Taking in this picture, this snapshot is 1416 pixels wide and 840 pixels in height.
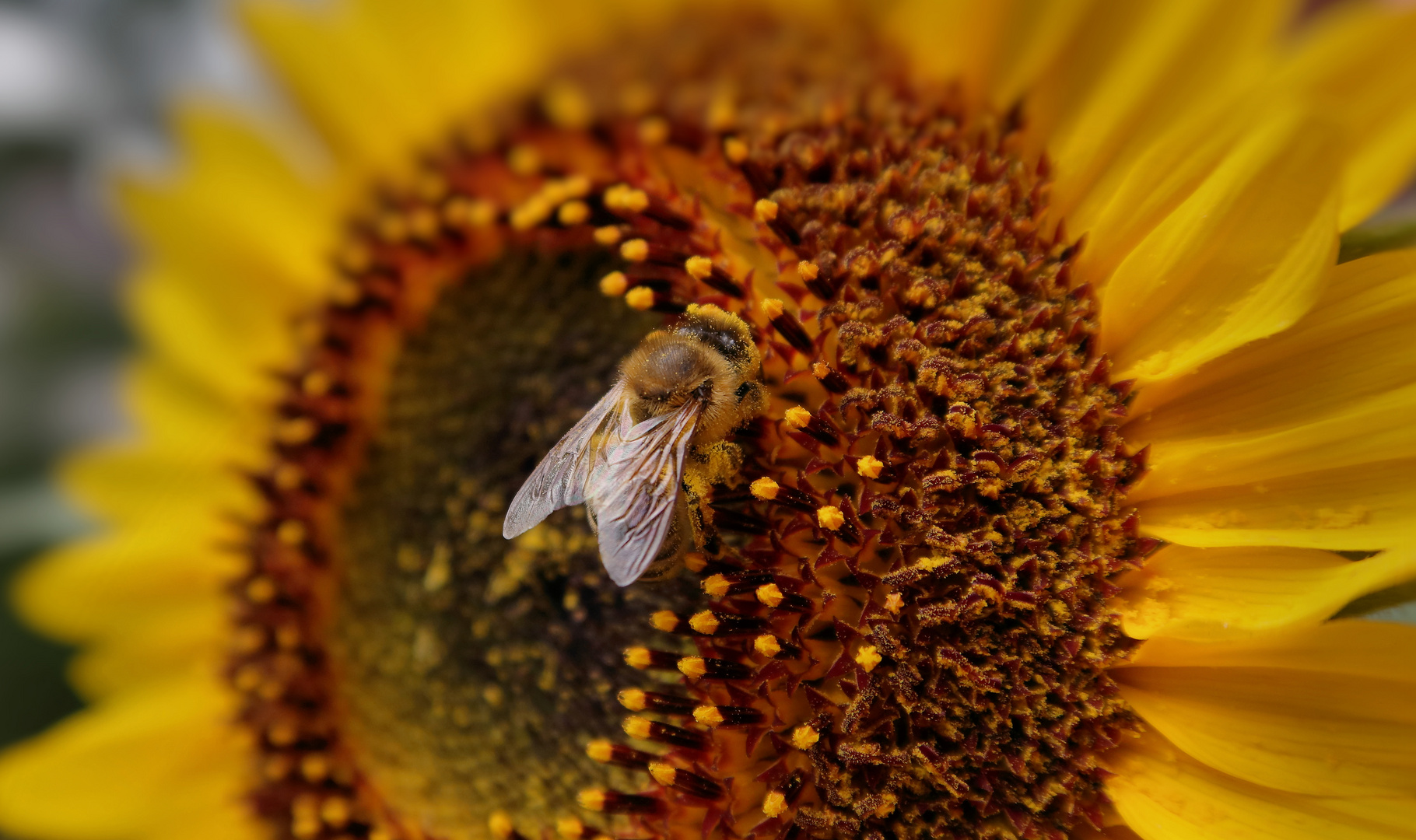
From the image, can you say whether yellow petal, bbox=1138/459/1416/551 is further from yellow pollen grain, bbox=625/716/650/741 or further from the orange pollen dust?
yellow pollen grain, bbox=625/716/650/741

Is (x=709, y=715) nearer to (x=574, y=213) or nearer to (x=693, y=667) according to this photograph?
(x=693, y=667)

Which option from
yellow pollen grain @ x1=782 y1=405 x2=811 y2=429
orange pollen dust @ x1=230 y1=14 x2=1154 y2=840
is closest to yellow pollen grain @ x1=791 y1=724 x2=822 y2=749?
orange pollen dust @ x1=230 y1=14 x2=1154 y2=840

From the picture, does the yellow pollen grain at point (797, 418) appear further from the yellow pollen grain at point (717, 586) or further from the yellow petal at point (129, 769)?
the yellow petal at point (129, 769)

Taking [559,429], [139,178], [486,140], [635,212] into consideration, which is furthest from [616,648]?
[139,178]

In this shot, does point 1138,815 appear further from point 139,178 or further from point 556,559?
point 139,178

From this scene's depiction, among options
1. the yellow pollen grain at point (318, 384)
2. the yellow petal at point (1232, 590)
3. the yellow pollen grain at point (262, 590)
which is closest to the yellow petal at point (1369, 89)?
the yellow petal at point (1232, 590)

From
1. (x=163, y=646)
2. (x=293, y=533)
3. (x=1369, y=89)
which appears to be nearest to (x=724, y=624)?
(x=293, y=533)
